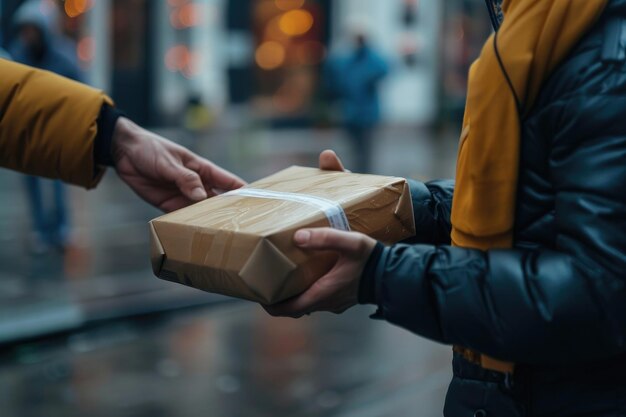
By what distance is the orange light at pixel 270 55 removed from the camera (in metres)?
22.5

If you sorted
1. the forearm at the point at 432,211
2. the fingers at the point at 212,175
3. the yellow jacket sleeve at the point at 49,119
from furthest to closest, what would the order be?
the fingers at the point at 212,175 → the yellow jacket sleeve at the point at 49,119 → the forearm at the point at 432,211

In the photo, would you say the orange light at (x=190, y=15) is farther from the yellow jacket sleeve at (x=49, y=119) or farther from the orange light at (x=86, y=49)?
the yellow jacket sleeve at (x=49, y=119)

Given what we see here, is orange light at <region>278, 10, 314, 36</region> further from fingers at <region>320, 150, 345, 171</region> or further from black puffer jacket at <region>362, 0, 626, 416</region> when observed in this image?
black puffer jacket at <region>362, 0, 626, 416</region>

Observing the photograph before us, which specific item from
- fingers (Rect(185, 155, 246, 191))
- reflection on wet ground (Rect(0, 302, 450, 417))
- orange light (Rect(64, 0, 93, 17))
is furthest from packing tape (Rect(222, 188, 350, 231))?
orange light (Rect(64, 0, 93, 17))

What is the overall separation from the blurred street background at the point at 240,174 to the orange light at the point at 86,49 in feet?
0.09

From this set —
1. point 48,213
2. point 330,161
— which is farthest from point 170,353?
point 330,161

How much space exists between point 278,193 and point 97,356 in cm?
439

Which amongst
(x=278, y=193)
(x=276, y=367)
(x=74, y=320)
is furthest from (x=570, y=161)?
(x=74, y=320)

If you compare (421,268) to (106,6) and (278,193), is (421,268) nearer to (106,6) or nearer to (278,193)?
(278,193)

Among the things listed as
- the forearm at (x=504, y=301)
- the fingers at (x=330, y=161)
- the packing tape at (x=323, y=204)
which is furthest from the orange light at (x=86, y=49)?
the forearm at (x=504, y=301)

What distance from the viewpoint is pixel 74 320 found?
22.1 ft

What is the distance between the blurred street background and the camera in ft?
18.4

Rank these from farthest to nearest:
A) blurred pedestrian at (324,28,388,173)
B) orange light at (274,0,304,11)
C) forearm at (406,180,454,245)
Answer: orange light at (274,0,304,11) → blurred pedestrian at (324,28,388,173) → forearm at (406,180,454,245)

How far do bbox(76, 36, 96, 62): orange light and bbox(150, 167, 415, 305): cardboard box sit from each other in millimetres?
16896
